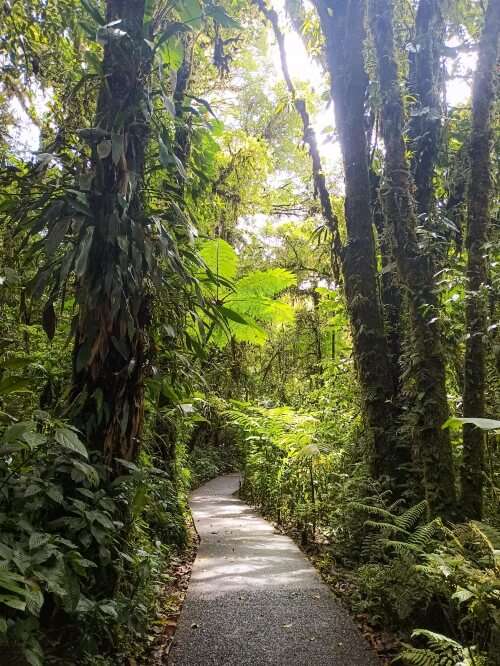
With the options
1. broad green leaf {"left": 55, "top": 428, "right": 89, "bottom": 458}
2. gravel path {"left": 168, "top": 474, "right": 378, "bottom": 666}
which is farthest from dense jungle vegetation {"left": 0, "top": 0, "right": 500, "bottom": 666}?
gravel path {"left": 168, "top": 474, "right": 378, "bottom": 666}

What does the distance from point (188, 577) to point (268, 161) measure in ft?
30.4

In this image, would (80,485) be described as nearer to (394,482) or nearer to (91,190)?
(91,190)

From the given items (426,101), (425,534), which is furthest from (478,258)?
(426,101)

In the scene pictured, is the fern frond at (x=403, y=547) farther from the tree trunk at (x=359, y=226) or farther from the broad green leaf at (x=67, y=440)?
the broad green leaf at (x=67, y=440)

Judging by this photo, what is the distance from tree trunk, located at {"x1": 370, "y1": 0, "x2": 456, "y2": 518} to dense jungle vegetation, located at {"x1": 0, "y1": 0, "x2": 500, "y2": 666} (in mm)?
17

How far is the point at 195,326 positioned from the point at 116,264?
1.13m

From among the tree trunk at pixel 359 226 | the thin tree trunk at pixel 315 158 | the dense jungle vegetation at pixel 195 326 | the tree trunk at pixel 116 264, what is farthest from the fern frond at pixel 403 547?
the thin tree trunk at pixel 315 158

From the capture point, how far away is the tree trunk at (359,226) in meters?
4.70

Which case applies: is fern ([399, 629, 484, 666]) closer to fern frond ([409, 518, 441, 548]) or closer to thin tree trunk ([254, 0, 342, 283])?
fern frond ([409, 518, 441, 548])

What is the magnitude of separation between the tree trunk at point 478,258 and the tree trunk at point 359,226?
130 centimetres

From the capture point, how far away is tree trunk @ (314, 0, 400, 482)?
4703mm

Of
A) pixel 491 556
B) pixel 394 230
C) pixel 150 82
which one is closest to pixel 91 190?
pixel 150 82

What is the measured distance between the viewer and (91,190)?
2674 mm

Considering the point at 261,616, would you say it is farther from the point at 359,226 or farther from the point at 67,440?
the point at 359,226
